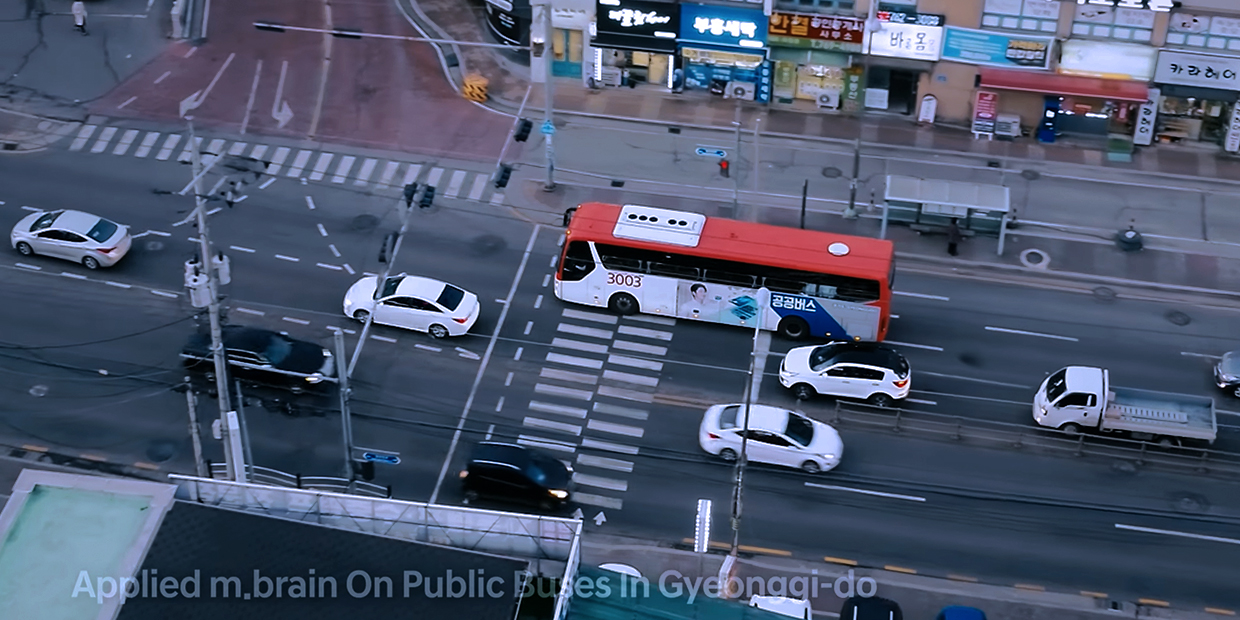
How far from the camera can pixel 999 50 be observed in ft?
203

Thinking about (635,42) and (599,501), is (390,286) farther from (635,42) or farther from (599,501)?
(635,42)

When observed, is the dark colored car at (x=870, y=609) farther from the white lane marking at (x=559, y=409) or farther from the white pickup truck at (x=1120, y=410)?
the white lane marking at (x=559, y=409)

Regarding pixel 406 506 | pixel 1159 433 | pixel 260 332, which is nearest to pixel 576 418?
pixel 260 332

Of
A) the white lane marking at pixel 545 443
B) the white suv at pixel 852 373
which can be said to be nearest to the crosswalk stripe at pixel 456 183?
the white lane marking at pixel 545 443

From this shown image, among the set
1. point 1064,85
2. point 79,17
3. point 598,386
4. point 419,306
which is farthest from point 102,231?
point 1064,85

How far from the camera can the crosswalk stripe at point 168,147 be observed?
60950 millimetres

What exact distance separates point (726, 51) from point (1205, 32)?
63.6 feet

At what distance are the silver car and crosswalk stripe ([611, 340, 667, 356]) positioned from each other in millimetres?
18868

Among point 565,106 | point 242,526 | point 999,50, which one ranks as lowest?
point 242,526

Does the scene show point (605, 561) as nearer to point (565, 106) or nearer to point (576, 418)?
point (576, 418)

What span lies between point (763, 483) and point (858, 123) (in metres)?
Answer: 22.5

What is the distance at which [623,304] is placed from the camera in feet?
175

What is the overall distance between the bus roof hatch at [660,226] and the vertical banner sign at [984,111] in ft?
54.3

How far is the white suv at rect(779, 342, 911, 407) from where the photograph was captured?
1933 inches
